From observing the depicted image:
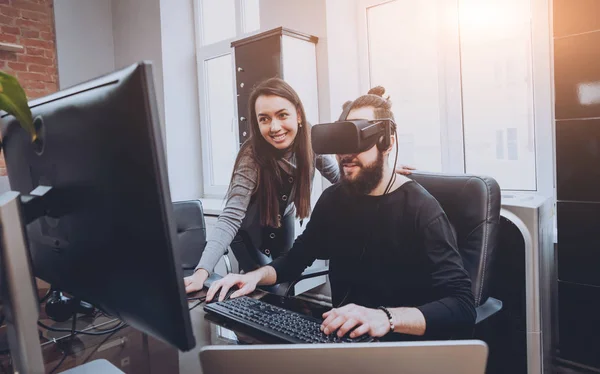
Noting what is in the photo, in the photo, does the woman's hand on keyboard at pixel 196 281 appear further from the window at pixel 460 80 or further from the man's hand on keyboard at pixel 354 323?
the window at pixel 460 80

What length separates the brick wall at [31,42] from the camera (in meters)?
3.86

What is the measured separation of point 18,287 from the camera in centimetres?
72

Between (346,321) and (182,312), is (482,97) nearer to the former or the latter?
(346,321)

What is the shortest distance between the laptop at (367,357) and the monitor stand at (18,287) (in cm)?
37

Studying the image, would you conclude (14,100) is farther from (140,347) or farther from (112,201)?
(140,347)

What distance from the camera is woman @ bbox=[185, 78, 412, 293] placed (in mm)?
2117

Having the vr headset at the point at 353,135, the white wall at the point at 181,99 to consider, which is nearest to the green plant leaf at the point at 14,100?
the vr headset at the point at 353,135

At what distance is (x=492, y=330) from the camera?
1.85 meters

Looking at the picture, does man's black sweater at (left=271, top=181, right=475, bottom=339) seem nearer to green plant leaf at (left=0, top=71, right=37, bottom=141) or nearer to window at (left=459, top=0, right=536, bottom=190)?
green plant leaf at (left=0, top=71, right=37, bottom=141)

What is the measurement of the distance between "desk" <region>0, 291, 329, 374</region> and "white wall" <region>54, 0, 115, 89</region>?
11.2 feet

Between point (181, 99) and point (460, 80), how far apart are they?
2.46 metres

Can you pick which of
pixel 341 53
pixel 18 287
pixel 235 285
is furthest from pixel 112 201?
pixel 341 53

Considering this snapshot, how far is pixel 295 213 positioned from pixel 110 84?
1709mm

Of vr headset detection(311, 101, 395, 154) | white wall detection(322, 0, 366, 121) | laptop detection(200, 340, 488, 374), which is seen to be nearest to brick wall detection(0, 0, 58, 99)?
white wall detection(322, 0, 366, 121)
